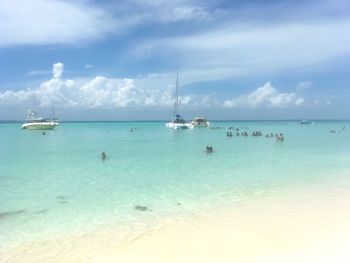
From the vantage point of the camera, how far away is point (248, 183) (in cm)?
1931

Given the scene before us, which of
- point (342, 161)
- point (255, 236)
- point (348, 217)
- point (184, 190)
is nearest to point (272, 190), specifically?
point (184, 190)

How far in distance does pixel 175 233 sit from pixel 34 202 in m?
7.23

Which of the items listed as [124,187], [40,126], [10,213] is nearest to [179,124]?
[40,126]

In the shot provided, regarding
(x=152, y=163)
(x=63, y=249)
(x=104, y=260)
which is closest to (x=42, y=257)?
(x=63, y=249)

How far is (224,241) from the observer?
1002 centimetres

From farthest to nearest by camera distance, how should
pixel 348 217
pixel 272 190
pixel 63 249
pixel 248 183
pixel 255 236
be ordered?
1. pixel 248 183
2. pixel 272 190
3. pixel 348 217
4. pixel 255 236
5. pixel 63 249

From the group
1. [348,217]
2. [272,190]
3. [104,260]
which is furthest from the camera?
[272,190]

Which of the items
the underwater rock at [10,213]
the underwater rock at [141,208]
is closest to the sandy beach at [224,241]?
the underwater rock at [141,208]

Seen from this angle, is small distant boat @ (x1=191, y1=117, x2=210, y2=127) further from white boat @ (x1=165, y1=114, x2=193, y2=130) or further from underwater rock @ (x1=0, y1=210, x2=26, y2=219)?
underwater rock @ (x1=0, y1=210, x2=26, y2=219)

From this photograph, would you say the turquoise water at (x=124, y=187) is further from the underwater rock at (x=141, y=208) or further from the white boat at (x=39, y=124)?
the white boat at (x=39, y=124)

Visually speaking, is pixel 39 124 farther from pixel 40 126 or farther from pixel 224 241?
pixel 224 241

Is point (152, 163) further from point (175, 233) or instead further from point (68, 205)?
point (175, 233)

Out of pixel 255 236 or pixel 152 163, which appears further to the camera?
pixel 152 163

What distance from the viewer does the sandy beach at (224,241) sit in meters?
8.95
